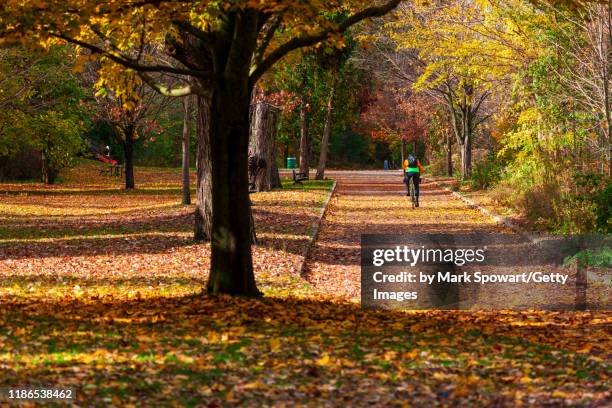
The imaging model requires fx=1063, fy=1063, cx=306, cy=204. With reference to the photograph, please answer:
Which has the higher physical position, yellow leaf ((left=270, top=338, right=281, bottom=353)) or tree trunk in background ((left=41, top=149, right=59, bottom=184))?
tree trunk in background ((left=41, top=149, right=59, bottom=184))

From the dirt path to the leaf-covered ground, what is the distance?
14cm

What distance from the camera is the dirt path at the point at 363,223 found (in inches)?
666

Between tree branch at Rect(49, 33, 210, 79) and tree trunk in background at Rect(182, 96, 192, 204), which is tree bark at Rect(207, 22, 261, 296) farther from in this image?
tree trunk in background at Rect(182, 96, 192, 204)

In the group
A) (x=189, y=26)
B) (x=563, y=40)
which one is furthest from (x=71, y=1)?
(x=563, y=40)

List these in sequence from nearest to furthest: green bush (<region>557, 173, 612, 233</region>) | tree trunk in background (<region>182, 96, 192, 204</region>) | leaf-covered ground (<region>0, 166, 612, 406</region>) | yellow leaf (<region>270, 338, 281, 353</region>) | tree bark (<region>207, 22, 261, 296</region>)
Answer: leaf-covered ground (<region>0, 166, 612, 406</region>)
yellow leaf (<region>270, 338, 281, 353</region>)
tree bark (<region>207, 22, 261, 296</region>)
green bush (<region>557, 173, 612, 233</region>)
tree trunk in background (<region>182, 96, 192, 204</region>)

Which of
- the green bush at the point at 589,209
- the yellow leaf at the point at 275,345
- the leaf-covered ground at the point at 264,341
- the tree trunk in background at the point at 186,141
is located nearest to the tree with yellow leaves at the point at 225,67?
the leaf-covered ground at the point at 264,341

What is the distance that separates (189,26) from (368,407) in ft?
20.9

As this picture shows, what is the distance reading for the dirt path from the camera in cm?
1692

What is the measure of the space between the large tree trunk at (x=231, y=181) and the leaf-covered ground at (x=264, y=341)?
396 mm

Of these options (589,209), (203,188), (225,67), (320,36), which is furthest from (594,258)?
(203,188)

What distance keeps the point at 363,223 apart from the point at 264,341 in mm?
16512

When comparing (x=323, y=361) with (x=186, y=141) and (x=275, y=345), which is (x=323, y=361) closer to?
(x=275, y=345)

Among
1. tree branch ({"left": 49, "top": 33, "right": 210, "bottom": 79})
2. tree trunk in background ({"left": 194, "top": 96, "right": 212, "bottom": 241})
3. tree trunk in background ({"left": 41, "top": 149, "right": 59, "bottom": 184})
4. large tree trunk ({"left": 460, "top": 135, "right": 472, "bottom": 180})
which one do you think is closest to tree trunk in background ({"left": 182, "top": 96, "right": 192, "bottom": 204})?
tree trunk in background ({"left": 194, "top": 96, "right": 212, "bottom": 241})

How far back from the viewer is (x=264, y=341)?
1009 cm
